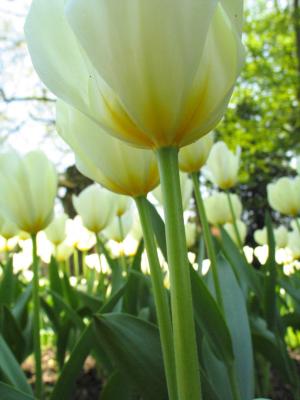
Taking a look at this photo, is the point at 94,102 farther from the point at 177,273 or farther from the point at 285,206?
the point at 285,206

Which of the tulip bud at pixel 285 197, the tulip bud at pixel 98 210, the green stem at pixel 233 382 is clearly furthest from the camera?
the tulip bud at pixel 285 197

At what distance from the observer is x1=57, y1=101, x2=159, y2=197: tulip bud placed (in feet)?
1.72

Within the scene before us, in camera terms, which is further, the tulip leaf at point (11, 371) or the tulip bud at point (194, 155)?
the tulip bud at point (194, 155)

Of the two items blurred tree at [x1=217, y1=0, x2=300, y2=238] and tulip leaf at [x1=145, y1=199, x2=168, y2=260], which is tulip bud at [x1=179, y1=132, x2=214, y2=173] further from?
blurred tree at [x1=217, y1=0, x2=300, y2=238]

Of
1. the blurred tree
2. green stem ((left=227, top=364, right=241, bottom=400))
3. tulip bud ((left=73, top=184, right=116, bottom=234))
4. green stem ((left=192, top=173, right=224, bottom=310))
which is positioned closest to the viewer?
green stem ((left=227, top=364, right=241, bottom=400))

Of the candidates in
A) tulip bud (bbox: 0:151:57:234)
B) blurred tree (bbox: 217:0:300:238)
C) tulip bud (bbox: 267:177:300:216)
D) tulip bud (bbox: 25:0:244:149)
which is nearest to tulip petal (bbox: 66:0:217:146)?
tulip bud (bbox: 25:0:244:149)

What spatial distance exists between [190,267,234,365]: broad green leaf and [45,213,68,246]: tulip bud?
4.33 ft

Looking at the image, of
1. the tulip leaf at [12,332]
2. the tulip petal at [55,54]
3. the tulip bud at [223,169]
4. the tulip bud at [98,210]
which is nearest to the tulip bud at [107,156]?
the tulip petal at [55,54]

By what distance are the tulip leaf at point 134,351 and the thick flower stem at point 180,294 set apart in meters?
0.16

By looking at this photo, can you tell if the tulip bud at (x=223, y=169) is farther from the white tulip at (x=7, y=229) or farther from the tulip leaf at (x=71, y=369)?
the tulip leaf at (x=71, y=369)

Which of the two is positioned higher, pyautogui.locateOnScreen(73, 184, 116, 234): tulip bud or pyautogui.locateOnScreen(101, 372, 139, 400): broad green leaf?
pyautogui.locateOnScreen(73, 184, 116, 234): tulip bud

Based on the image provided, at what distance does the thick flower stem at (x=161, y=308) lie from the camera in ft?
1.53

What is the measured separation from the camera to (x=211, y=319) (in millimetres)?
573

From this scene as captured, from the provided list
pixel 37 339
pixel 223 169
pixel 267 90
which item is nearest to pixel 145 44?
pixel 37 339
